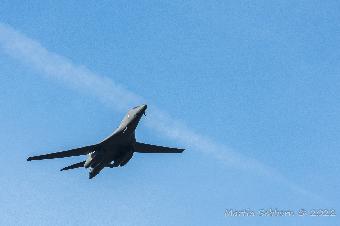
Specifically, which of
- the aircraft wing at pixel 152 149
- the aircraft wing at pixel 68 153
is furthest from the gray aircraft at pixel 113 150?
the aircraft wing at pixel 152 149

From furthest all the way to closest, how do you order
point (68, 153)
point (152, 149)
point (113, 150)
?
point (152, 149) < point (68, 153) < point (113, 150)

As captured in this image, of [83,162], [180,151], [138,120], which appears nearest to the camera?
[138,120]

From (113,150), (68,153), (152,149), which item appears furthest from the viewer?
(152,149)

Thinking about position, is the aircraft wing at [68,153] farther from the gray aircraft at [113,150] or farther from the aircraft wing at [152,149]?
the aircraft wing at [152,149]

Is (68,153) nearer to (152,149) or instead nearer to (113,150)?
(113,150)

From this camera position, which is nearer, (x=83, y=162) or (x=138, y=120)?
(x=138, y=120)

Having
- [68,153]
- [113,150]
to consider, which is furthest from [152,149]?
[68,153]

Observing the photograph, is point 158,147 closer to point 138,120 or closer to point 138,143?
point 138,143

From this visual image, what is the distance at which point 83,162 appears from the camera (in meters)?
84.1

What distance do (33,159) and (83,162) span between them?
19.8 feet

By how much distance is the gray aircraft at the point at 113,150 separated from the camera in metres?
79.6

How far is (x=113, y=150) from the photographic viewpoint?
81312mm

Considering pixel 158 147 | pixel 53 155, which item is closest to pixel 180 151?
pixel 158 147

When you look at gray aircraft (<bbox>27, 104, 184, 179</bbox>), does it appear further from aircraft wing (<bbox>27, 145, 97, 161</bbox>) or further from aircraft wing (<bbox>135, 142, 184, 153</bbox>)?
aircraft wing (<bbox>135, 142, 184, 153</bbox>)
